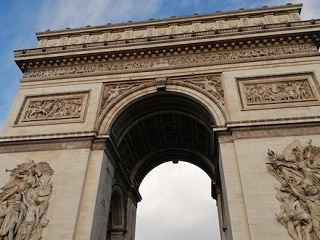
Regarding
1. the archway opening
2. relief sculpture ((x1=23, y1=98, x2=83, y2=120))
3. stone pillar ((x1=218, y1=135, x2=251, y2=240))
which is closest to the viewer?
stone pillar ((x1=218, y1=135, x2=251, y2=240))

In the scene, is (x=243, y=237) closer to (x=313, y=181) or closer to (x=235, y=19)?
(x=313, y=181)

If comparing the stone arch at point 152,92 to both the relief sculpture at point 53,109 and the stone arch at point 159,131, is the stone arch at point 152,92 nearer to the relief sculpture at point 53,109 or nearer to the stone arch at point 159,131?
the stone arch at point 159,131

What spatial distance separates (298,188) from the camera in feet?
32.4

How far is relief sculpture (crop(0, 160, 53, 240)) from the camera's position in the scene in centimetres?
1001

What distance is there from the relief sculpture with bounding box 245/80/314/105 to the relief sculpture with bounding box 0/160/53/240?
28.4 feet

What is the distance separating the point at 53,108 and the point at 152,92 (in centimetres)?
456

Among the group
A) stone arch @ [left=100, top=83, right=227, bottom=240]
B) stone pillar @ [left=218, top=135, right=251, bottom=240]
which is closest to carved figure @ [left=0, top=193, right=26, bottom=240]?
stone arch @ [left=100, top=83, right=227, bottom=240]

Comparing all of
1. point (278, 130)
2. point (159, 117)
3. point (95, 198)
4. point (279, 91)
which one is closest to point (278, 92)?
point (279, 91)

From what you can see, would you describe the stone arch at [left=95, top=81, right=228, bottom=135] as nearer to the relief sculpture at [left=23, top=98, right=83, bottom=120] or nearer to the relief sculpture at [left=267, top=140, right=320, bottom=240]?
the relief sculpture at [left=23, top=98, right=83, bottom=120]

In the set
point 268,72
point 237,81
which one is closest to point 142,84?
point 237,81

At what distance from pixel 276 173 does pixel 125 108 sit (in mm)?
6758

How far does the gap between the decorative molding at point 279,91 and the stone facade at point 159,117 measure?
1.9 inches

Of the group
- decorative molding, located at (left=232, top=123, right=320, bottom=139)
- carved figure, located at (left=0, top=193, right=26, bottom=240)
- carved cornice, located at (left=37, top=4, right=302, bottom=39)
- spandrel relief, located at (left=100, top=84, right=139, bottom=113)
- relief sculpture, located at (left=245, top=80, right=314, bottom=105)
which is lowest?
carved figure, located at (left=0, top=193, right=26, bottom=240)

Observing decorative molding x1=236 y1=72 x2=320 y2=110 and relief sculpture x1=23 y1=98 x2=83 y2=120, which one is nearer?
decorative molding x1=236 y1=72 x2=320 y2=110
